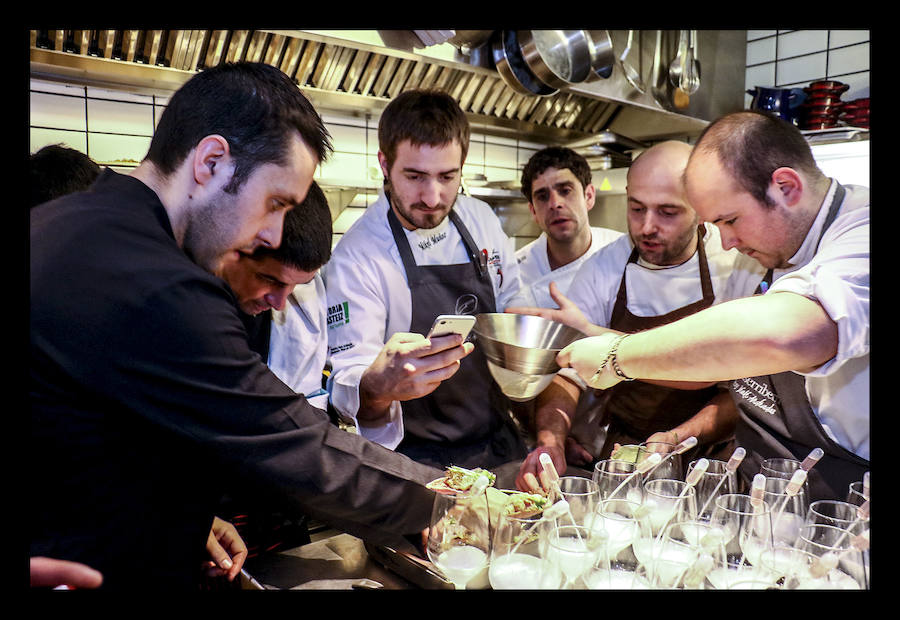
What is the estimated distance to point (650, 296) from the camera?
7.98 feet

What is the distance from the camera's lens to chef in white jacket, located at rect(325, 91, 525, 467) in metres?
2.01

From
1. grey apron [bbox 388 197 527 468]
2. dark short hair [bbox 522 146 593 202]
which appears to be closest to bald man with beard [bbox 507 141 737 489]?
grey apron [bbox 388 197 527 468]

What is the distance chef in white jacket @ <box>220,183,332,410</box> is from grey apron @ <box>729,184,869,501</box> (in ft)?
3.90

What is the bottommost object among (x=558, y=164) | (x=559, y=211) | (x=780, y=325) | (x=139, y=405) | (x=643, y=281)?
(x=139, y=405)

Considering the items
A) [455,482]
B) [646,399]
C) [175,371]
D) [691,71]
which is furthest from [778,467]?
[691,71]

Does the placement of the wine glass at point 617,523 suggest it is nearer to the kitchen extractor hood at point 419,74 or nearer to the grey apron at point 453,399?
the grey apron at point 453,399

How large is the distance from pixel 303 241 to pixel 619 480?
93 cm

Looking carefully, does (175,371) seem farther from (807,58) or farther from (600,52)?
(807,58)

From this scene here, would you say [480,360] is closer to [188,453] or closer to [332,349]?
[332,349]

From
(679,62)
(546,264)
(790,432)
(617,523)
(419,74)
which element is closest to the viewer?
(617,523)

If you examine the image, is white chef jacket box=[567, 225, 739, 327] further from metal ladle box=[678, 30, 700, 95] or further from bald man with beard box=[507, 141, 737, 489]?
metal ladle box=[678, 30, 700, 95]

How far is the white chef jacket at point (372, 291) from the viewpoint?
1.94m

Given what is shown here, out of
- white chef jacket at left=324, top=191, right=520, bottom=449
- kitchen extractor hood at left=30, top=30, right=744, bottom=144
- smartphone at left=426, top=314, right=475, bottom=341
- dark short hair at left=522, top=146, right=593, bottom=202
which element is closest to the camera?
smartphone at left=426, top=314, right=475, bottom=341
